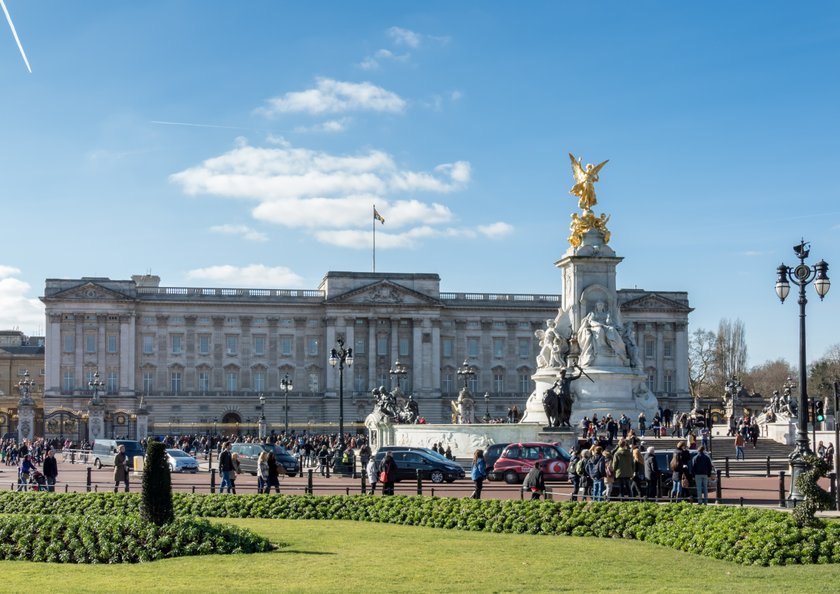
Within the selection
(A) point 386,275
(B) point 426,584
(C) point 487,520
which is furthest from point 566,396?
(A) point 386,275

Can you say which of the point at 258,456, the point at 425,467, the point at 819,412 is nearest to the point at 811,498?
the point at 425,467

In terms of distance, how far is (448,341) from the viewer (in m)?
118

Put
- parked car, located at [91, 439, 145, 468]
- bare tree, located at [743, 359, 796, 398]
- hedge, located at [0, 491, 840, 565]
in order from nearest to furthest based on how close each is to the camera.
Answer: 1. hedge, located at [0, 491, 840, 565]
2. parked car, located at [91, 439, 145, 468]
3. bare tree, located at [743, 359, 796, 398]

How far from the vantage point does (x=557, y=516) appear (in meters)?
23.1

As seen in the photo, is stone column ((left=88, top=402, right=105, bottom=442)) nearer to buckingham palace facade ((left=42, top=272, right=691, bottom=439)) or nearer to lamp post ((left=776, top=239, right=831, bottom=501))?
buckingham palace facade ((left=42, top=272, right=691, bottom=439))

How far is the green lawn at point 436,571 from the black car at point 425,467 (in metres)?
15.9

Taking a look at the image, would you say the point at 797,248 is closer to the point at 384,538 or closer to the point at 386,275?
the point at 384,538

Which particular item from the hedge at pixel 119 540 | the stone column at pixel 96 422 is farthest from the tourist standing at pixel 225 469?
the stone column at pixel 96 422

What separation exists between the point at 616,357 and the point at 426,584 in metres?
35.0

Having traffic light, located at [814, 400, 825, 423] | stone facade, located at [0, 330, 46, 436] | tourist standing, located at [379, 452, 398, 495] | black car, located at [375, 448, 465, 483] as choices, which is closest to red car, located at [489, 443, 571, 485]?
black car, located at [375, 448, 465, 483]

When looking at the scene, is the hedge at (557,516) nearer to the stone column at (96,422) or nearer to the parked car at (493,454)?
the parked car at (493,454)

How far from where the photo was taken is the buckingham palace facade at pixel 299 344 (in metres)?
110

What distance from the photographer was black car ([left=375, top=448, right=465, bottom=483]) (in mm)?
37781

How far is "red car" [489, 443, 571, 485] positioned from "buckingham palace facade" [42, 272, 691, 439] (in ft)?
244
